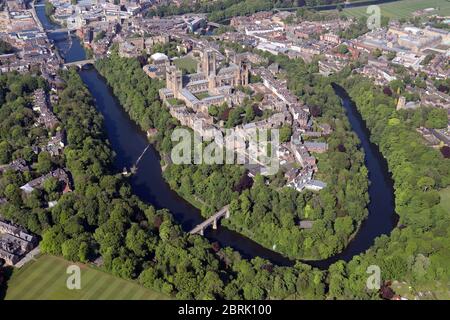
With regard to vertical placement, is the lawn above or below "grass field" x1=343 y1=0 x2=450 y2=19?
above

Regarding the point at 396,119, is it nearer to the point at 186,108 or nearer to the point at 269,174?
the point at 269,174

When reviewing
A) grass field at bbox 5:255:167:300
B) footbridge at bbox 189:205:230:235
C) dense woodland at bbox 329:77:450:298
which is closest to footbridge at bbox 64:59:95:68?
dense woodland at bbox 329:77:450:298

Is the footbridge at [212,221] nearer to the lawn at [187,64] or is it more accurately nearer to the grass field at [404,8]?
the lawn at [187,64]

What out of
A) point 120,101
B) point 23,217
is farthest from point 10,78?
point 23,217

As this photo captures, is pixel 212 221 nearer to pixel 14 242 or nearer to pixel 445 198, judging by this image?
pixel 14 242

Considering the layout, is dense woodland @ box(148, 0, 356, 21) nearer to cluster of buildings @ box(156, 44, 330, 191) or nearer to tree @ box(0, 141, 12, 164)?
cluster of buildings @ box(156, 44, 330, 191)

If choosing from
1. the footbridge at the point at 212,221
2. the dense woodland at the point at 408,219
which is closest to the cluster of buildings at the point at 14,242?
the footbridge at the point at 212,221

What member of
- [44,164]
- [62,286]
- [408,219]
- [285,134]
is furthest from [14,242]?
[408,219]
